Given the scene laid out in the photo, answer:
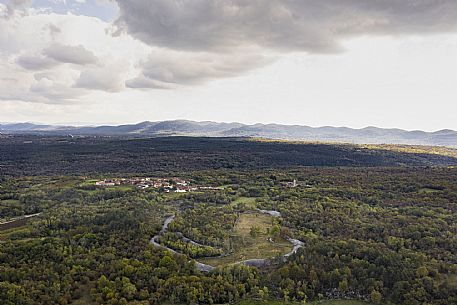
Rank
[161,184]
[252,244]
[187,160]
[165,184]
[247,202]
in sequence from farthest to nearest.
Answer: [187,160]
[165,184]
[161,184]
[247,202]
[252,244]

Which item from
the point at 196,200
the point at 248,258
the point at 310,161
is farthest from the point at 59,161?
the point at 248,258

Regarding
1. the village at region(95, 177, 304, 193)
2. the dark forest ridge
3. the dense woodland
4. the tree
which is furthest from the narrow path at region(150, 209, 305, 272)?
the dark forest ridge

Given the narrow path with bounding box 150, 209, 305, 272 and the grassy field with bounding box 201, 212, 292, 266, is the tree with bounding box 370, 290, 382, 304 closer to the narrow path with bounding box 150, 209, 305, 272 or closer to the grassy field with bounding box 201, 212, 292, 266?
the narrow path with bounding box 150, 209, 305, 272

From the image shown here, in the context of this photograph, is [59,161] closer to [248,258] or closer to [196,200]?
[196,200]

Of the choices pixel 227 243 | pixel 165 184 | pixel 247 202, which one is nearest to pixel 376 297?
pixel 227 243

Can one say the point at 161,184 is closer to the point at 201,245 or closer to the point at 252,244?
the point at 201,245
